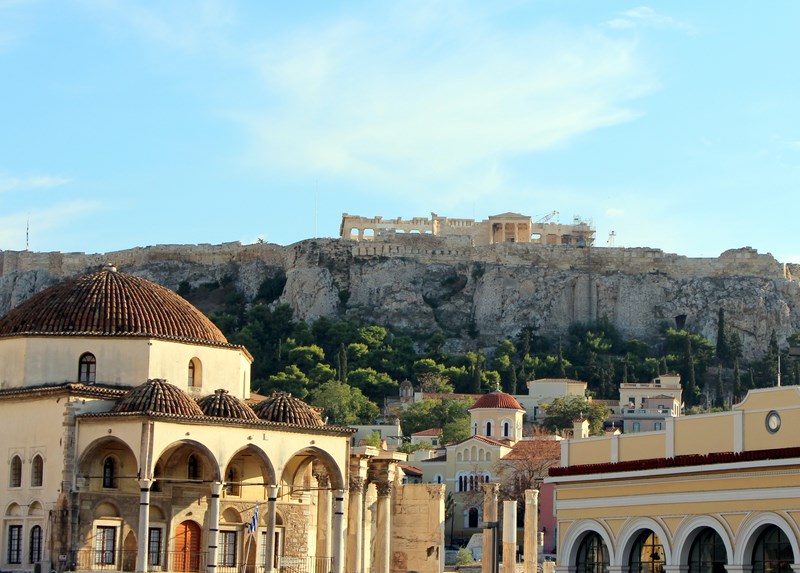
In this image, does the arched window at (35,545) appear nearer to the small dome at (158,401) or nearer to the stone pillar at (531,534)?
the small dome at (158,401)

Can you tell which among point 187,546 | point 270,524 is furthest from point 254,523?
point 187,546

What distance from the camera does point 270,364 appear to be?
13188cm

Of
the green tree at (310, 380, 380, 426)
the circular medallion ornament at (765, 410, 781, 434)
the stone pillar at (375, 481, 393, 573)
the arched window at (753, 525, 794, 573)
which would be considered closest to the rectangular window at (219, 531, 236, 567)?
the stone pillar at (375, 481, 393, 573)

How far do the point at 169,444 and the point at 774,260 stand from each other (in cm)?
10384

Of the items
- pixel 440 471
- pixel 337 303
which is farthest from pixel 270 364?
pixel 440 471

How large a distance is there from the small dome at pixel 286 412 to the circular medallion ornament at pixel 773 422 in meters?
22.4

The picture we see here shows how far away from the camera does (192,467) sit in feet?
176

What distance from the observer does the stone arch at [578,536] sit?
38.0 meters

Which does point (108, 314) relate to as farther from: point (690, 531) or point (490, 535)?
point (690, 531)

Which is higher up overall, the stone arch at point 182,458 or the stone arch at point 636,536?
the stone arch at point 182,458

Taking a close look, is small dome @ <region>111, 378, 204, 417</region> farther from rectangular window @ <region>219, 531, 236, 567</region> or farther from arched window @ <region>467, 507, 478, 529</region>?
arched window @ <region>467, 507, 478, 529</region>

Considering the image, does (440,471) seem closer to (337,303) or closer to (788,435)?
(337,303)

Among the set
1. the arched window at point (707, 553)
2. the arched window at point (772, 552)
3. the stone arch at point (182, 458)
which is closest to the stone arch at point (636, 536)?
the arched window at point (707, 553)

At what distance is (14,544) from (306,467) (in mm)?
10561
